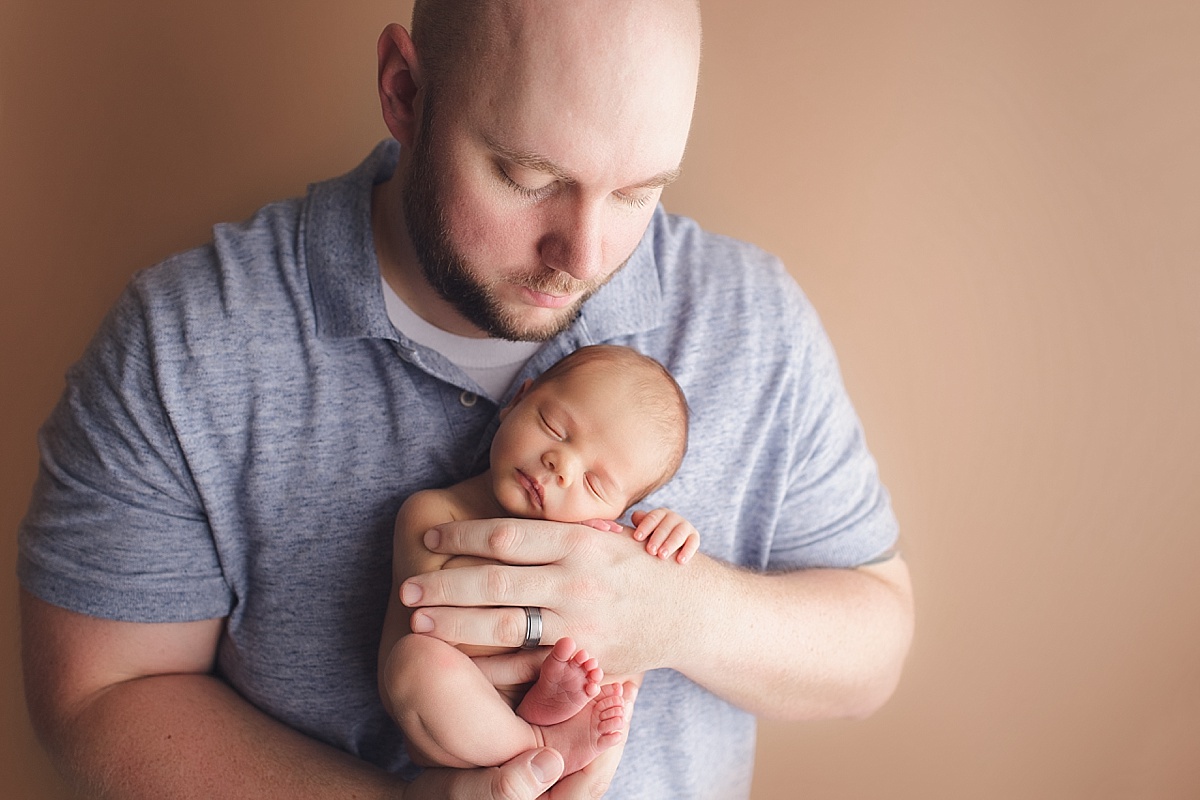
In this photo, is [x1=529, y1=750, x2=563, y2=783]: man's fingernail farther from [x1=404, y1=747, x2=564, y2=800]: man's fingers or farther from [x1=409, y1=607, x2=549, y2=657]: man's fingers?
[x1=409, y1=607, x2=549, y2=657]: man's fingers

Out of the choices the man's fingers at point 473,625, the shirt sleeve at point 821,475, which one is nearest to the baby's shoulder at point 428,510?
the man's fingers at point 473,625

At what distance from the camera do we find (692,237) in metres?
2.09

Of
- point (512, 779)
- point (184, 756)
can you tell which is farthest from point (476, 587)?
point (184, 756)

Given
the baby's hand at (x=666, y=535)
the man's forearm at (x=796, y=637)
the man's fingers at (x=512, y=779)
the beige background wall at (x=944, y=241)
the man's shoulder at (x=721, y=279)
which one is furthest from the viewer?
the beige background wall at (x=944, y=241)

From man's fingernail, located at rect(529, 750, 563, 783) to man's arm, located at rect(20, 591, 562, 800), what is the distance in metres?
0.36

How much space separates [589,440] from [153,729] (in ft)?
3.06

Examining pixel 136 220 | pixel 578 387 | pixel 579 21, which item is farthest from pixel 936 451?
pixel 136 220

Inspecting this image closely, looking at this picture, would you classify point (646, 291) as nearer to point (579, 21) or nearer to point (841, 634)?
point (579, 21)

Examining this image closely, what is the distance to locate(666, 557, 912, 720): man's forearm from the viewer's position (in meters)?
1.78

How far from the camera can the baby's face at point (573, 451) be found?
1.56m

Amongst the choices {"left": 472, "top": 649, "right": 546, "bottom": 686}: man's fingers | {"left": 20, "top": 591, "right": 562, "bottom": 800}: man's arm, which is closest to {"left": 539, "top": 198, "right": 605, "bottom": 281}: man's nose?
{"left": 472, "top": 649, "right": 546, "bottom": 686}: man's fingers

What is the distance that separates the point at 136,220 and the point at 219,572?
904mm

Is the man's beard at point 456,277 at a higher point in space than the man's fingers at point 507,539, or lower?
higher

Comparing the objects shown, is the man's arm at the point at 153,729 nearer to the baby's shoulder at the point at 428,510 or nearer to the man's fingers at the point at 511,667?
the man's fingers at the point at 511,667
